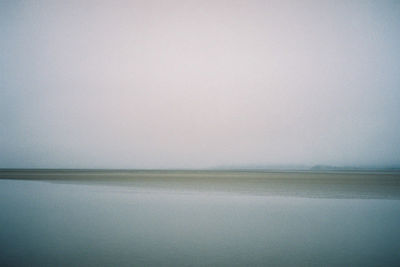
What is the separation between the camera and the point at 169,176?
1438 mm

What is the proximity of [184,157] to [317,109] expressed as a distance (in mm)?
922

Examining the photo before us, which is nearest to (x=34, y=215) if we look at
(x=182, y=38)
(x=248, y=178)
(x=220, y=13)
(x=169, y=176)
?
(x=169, y=176)

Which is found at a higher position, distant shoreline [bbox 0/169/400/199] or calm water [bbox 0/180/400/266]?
distant shoreline [bbox 0/169/400/199]

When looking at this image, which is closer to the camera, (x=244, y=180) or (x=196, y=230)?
(x=196, y=230)

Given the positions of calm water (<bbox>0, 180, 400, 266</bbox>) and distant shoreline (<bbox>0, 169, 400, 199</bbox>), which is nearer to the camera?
calm water (<bbox>0, 180, 400, 266</bbox>)

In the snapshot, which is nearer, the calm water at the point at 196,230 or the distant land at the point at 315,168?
the calm water at the point at 196,230

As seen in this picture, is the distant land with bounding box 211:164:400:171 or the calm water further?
the distant land with bounding box 211:164:400:171

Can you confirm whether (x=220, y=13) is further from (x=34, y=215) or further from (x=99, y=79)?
(x=34, y=215)

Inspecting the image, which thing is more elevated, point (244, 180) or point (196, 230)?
point (244, 180)

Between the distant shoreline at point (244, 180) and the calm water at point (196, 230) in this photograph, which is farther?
the distant shoreline at point (244, 180)

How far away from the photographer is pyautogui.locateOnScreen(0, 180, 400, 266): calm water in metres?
0.51

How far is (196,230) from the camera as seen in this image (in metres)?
0.68

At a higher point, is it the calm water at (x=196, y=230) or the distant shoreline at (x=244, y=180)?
the distant shoreline at (x=244, y=180)

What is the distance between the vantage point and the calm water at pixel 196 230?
51 cm
